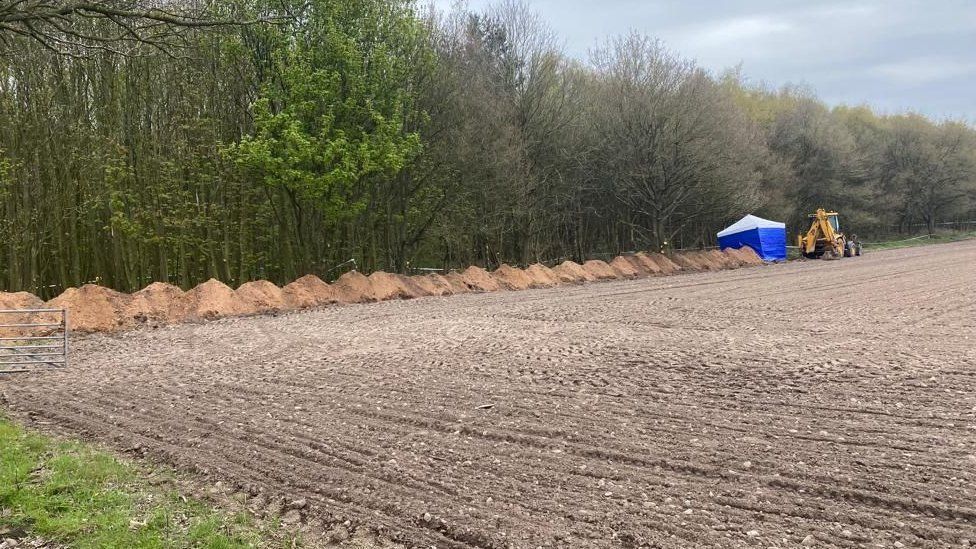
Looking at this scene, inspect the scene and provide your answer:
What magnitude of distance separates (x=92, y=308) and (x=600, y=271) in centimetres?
1912

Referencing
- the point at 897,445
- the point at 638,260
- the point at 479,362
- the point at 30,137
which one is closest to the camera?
the point at 897,445

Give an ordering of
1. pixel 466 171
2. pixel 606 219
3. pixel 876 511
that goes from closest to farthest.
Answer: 1. pixel 876 511
2. pixel 466 171
3. pixel 606 219

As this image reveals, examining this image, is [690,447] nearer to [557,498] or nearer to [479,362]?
[557,498]

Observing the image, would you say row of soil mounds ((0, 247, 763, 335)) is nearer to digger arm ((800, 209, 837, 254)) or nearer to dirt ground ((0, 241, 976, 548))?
dirt ground ((0, 241, 976, 548))

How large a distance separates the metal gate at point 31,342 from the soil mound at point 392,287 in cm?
868

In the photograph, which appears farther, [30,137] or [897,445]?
[30,137]

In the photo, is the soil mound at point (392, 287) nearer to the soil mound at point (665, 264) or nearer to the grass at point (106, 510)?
the soil mound at point (665, 264)

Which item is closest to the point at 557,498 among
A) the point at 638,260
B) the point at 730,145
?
the point at 638,260

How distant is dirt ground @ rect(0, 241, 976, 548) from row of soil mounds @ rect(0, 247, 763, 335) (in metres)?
3.39

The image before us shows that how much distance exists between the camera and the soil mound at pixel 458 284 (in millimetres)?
23156

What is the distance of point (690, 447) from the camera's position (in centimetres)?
526

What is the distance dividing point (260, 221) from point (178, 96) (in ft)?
16.0


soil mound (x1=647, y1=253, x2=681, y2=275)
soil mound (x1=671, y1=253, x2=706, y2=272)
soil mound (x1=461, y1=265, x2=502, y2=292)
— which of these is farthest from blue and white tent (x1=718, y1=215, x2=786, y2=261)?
soil mound (x1=461, y1=265, x2=502, y2=292)

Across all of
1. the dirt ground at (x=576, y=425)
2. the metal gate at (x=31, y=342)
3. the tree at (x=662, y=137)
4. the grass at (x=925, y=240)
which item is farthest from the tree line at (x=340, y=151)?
the grass at (x=925, y=240)
